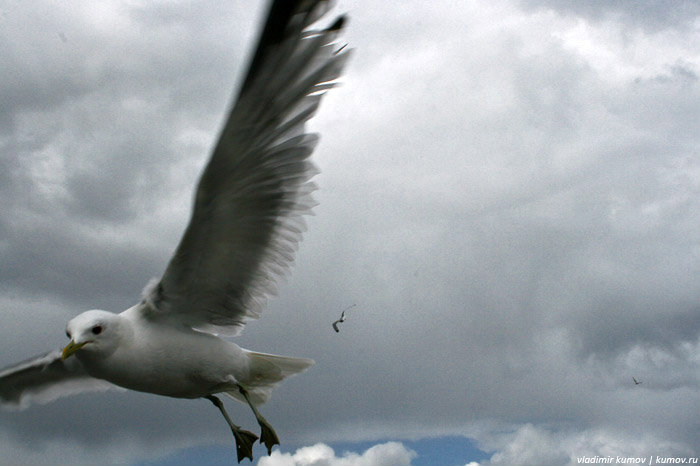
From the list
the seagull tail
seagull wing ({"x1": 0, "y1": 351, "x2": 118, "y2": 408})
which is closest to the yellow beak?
the seagull tail

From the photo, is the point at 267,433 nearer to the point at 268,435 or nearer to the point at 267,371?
the point at 268,435

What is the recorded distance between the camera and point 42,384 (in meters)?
7.37

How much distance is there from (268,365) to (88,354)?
5.79 ft

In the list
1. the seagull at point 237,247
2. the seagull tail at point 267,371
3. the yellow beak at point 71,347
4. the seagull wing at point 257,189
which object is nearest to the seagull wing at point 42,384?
the seagull tail at point 267,371

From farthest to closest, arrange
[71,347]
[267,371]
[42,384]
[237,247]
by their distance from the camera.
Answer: [42,384] < [267,371] < [237,247] < [71,347]

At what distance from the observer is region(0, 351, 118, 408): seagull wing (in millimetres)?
7160

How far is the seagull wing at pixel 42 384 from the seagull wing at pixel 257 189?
6.78 ft

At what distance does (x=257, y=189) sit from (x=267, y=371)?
6.40ft

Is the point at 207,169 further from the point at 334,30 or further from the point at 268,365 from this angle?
the point at 268,365

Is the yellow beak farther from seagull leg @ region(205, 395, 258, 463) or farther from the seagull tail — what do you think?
the seagull tail

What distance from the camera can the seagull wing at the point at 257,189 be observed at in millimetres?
4258

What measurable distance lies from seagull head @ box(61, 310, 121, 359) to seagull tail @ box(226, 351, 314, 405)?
146 centimetres

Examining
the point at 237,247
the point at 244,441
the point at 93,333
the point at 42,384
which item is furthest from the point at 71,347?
the point at 42,384

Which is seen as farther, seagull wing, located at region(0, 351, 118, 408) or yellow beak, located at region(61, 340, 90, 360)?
seagull wing, located at region(0, 351, 118, 408)
